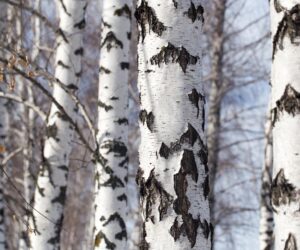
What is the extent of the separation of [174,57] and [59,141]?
2.38 metres

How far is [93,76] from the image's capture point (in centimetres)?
1363

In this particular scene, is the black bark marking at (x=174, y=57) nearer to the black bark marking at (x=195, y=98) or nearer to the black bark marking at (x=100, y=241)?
the black bark marking at (x=195, y=98)

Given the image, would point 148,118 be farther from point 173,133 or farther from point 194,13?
point 194,13

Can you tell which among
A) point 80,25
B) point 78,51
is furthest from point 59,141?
point 80,25

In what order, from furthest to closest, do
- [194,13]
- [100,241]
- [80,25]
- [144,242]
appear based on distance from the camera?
1. [80,25]
2. [100,241]
3. [194,13]
4. [144,242]

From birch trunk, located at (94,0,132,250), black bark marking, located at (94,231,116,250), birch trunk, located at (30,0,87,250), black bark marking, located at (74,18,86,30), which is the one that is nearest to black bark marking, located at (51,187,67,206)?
birch trunk, located at (30,0,87,250)

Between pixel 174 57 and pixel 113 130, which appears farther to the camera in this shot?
pixel 113 130

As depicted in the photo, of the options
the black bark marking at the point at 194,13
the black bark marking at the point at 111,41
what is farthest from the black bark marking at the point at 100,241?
the black bark marking at the point at 194,13

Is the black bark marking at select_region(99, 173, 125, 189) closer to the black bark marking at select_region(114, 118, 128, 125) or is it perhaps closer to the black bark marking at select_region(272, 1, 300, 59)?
the black bark marking at select_region(114, 118, 128, 125)

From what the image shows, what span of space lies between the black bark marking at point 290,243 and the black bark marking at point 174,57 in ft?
2.56

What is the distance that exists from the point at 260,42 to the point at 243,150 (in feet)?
7.17

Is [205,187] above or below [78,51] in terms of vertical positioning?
below

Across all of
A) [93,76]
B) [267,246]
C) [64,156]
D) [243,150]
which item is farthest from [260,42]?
[64,156]

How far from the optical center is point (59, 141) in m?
4.57
